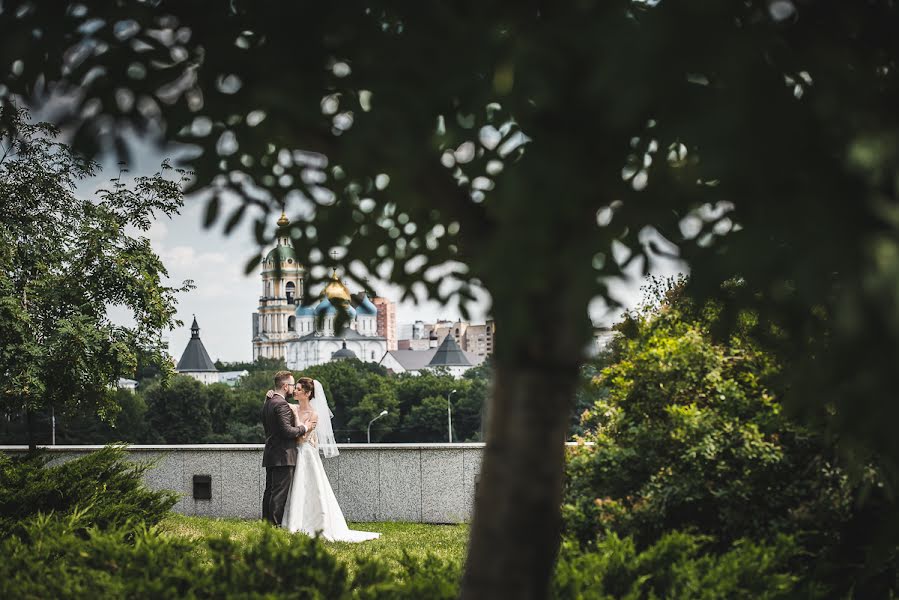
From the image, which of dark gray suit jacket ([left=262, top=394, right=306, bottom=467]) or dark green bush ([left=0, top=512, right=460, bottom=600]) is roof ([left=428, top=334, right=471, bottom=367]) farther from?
dark green bush ([left=0, top=512, right=460, bottom=600])

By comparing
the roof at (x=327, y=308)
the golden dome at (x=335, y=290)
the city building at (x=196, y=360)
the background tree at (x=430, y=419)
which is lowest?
the background tree at (x=430, y=419)

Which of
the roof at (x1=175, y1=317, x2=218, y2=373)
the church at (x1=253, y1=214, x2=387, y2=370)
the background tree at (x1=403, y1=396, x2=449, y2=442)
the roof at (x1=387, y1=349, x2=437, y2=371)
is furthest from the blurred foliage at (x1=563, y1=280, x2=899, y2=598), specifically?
the roof at (x1=387, y1=349, x2=437, y2=371)

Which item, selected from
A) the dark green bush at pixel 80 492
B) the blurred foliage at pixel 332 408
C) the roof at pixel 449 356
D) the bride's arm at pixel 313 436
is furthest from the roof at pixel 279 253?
the roof at pixel 449 356

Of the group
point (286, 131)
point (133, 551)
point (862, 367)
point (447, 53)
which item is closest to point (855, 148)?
point (862, 367)

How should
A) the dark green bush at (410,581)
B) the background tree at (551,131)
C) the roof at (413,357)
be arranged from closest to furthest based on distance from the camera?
1. the background tree at (551,131)
2. the dark green bush at (410,581)
3. the roof at (413,357)

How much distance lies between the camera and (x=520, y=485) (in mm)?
2707

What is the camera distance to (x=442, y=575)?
4.62 m

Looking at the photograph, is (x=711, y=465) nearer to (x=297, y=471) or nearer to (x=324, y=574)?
(x=324, y=574)

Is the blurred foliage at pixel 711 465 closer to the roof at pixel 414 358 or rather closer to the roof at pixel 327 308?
the roof at pixel 327 308

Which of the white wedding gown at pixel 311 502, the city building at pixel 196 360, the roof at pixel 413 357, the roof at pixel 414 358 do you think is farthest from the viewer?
the roof at pixel 413 357

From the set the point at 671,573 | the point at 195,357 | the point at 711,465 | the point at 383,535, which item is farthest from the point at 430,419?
the point at 671,573

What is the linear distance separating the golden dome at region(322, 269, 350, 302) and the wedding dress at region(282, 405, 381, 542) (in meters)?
7.23

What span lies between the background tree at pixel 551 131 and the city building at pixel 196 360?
496 ft

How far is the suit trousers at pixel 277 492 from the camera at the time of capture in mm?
11070
